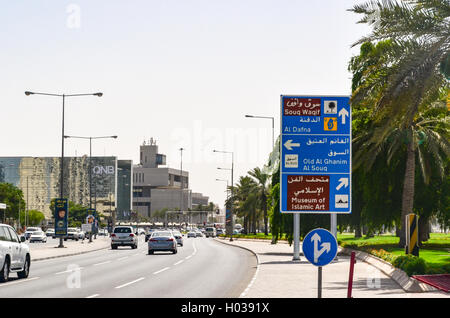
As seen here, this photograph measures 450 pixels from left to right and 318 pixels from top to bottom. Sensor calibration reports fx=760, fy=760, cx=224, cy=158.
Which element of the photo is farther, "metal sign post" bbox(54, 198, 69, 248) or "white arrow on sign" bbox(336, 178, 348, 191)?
"metal sign post" bbox(54, 198, 69, 248)

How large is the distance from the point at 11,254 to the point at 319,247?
12.5 m

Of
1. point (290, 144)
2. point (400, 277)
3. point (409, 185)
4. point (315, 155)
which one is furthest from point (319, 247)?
point (409, 185)

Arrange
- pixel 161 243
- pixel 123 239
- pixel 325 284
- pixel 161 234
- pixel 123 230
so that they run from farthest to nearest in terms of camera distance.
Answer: pixel 123 230, pixel 123 239, pixel 161 234, pixel 161 243, pixel 325 284

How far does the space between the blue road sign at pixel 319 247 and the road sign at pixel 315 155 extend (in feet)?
51.8

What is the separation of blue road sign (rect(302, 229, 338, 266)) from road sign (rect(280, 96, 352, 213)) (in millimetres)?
15798

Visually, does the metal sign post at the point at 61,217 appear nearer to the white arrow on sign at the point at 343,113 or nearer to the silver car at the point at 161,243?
the silver car at the point at 161,243

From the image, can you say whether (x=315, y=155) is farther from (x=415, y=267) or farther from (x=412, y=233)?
(x=415, y=267)

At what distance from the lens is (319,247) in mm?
13828

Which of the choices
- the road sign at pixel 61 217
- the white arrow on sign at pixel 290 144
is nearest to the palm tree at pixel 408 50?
the white arrow on sign at pixel 290 144

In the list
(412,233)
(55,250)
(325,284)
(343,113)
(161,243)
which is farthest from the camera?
(55,250)

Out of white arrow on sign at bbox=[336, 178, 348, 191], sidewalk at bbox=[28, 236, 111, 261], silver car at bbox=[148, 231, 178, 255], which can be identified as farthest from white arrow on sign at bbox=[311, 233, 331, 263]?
silver car at bbox=[148, 231, 178, 255]

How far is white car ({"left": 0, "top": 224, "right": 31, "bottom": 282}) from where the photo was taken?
22638 mm

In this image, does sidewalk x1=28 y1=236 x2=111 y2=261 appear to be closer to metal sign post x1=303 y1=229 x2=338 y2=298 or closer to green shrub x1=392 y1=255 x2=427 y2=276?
green shrub x1=392 y1=255 x2=427 y2=276
